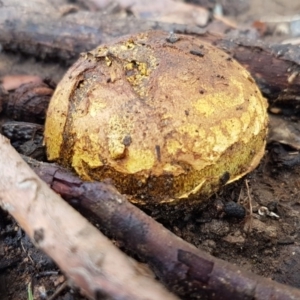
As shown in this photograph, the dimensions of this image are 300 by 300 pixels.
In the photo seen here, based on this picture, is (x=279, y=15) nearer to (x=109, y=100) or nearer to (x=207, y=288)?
(x=109, y=100)

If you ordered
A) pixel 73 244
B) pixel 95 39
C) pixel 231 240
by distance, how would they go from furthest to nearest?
1. pixel 95 39
2. pixel 231 240
3. pixel 73 244

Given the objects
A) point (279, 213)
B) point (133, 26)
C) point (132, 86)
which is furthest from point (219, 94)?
point (133, 26)

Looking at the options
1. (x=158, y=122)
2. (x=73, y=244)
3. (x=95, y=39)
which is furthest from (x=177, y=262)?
(x=95, y=39)

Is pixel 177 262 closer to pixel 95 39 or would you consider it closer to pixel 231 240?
pixel 231 240

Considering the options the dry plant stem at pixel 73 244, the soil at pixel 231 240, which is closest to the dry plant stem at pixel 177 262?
the dry plant stem at pixel 73 244

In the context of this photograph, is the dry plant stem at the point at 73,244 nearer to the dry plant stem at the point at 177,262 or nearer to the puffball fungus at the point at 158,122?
the dry plant stem at the point at 177,262
